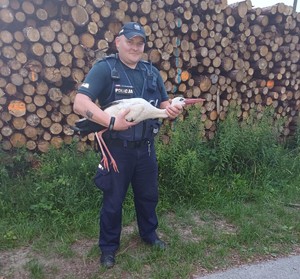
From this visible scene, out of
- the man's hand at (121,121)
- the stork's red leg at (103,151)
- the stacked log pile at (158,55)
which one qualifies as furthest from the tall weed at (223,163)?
the man's hand at (121,121)

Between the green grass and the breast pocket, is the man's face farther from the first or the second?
the green grass

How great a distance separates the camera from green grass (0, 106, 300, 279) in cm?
292

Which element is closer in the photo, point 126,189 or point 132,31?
point 132,31

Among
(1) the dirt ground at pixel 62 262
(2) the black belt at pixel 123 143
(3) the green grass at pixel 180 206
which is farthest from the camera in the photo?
(3) the green grass at pixel 180 206

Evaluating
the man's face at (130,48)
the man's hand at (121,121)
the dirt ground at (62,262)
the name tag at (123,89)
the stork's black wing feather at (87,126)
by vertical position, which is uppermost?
the man's face at (130,48)

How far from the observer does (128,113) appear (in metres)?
2.33

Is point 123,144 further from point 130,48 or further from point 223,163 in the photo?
point 223,163

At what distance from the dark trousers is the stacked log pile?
1.72 metres

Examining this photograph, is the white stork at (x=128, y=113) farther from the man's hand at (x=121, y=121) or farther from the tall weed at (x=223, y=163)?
the tall weed at (x=223, y=163)

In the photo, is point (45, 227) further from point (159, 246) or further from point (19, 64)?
point (19, 64)

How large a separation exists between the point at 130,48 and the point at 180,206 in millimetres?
2003

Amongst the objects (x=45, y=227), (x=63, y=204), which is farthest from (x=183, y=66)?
(x=45, y=227)

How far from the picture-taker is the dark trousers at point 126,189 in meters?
2.61

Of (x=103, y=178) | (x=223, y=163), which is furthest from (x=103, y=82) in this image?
(x=223, y=163)
